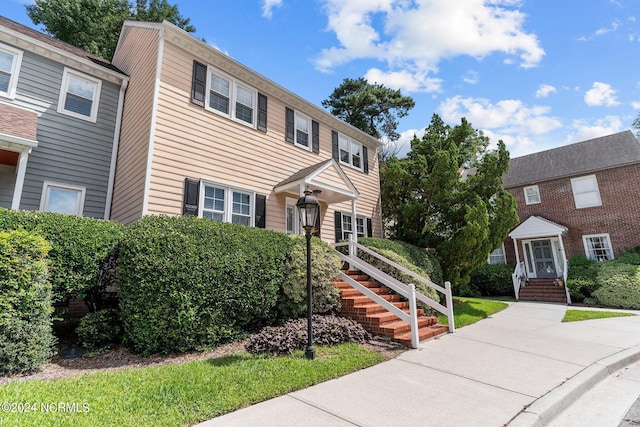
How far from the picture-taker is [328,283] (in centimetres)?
706

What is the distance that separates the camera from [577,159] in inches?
707

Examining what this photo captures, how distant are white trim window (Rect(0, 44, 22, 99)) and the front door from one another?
76.9 ft

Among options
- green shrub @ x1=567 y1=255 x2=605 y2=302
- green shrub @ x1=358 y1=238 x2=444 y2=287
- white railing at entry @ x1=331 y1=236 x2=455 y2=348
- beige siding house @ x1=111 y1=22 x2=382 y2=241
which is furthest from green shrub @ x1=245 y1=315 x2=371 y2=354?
green shrub @ x1=567 y1=255 x2=605 y2=302

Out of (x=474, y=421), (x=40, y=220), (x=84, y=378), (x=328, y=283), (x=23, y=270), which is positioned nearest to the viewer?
(x=474, y=421)

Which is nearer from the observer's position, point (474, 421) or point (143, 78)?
point (474, 421)

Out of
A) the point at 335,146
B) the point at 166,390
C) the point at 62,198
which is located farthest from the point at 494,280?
the point at 62,198

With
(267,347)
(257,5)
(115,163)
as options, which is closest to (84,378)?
(267,347)

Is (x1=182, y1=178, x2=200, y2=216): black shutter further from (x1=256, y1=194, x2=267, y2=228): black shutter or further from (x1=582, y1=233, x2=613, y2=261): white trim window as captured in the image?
(x1=582, y1=233, x2=613, y2=261): white trim window

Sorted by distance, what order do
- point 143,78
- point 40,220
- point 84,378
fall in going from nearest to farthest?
point 84,378 < point 40,220 < point 143,78

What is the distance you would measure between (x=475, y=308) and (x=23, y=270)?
1192cm

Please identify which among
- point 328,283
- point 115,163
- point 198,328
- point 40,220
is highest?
point 115,163

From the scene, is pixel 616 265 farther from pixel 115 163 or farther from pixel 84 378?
pixel 115 163

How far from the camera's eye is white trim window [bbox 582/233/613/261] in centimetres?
1577

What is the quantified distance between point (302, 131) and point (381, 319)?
728cm
